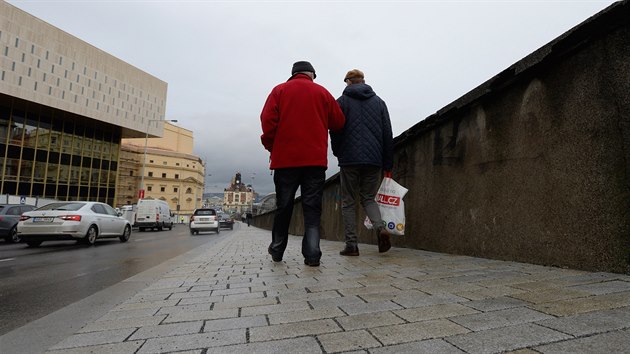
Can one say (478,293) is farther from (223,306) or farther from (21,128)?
(21,128)

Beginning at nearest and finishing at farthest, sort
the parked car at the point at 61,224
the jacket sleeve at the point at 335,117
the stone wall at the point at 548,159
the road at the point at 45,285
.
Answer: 1. the stone wall at the point at 548,159
2. the road at the point at 45,285
3. the jacket sleeve at the point at 335,117
4. the parked car at the point at 61,224

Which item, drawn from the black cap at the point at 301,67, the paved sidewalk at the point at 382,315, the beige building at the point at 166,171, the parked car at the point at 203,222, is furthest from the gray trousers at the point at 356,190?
the beige building at the point at 166,171

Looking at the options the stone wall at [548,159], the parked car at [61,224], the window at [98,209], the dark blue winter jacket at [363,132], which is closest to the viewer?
the stone wall at [548,159]

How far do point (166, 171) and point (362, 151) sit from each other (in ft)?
284

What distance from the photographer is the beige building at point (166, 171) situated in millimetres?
75688

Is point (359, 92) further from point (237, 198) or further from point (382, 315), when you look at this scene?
point (237, 198)

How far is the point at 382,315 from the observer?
6.08 ft

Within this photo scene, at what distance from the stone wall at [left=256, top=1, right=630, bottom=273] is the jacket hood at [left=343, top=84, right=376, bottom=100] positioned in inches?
41.7

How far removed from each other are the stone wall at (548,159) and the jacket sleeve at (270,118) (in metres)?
2.24

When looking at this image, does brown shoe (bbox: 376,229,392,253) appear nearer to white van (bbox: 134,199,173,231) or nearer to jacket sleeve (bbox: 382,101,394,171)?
jacket sleeve (bbox: 382,101,394,171)

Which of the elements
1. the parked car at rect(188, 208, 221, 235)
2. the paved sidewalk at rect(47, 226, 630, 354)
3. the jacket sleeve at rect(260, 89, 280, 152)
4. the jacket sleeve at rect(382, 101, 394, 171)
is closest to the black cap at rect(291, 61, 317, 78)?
the jacket sleeve at rect(260, 89, 280, 152)

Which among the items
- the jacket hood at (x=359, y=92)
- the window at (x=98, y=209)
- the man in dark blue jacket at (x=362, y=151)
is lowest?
the window at (x=98, y=209)

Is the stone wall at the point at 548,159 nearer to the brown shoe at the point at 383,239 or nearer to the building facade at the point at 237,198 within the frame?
the brown shoe at the point at 383,239

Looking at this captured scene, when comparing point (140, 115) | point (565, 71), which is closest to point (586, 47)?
point (565, 71)
